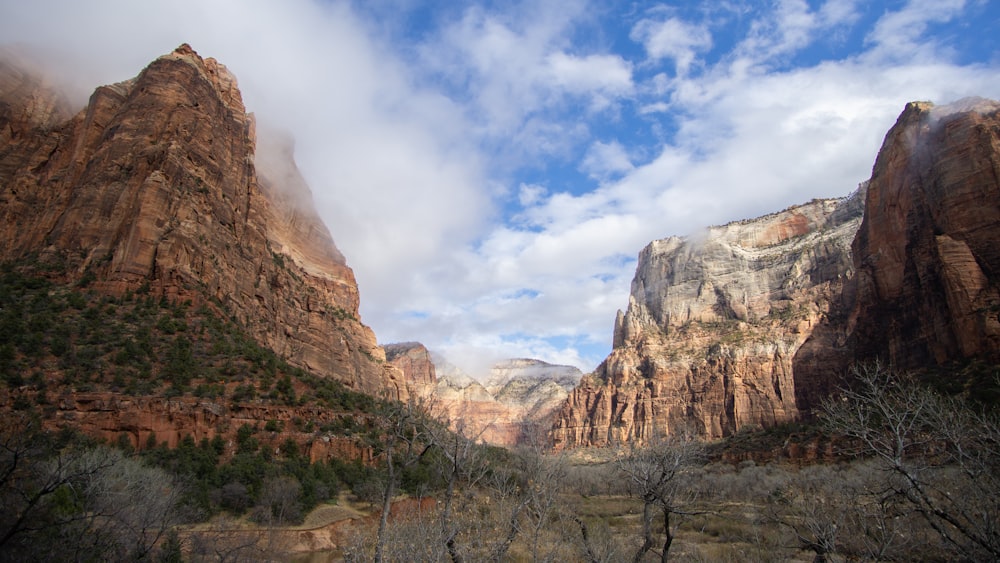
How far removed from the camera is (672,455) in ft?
40.6

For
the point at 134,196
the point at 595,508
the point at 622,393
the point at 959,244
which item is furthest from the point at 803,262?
the point at 134,196

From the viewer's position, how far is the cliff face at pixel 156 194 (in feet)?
129

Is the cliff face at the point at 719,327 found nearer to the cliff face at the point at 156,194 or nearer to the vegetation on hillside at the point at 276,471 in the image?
the vegetation on hillside at the point at 276,471

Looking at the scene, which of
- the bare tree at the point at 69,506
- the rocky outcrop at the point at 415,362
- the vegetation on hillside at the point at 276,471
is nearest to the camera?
the bare tree at the point at 69,506

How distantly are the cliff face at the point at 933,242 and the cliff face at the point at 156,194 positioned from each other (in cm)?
6304

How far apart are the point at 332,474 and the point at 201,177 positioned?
3045cm

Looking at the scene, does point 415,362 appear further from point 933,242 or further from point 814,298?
point 933,242

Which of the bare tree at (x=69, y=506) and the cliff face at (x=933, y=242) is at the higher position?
the cliff face at (x=933, y=242)

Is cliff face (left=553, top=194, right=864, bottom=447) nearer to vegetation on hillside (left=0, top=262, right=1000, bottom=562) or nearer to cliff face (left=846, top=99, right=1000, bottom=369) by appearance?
cliff face (left=846, top=99, right=1000, bottom=369)

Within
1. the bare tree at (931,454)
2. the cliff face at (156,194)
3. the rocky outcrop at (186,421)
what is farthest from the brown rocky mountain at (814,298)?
the cliff face at (156,194)

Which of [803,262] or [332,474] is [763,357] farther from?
[332,474]

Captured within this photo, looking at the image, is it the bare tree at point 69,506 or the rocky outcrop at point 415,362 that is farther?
the rocky outcrop at point 415,362

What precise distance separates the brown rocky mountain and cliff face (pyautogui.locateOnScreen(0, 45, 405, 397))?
1459 inches

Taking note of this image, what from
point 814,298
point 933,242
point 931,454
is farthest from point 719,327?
point 931,454
